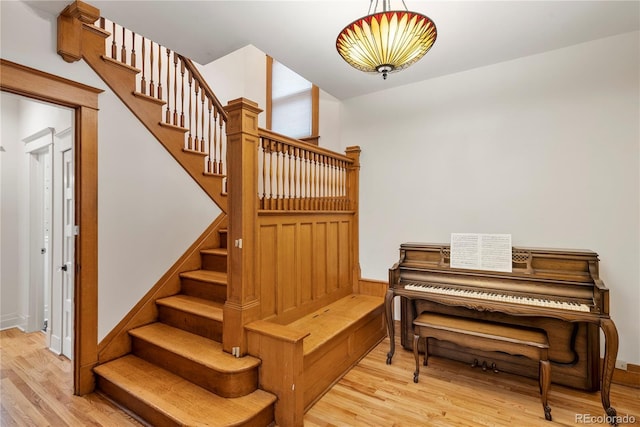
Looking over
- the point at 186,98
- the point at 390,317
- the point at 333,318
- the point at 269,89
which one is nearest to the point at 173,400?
the point at 333,318

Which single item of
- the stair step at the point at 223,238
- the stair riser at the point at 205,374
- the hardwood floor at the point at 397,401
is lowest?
the hardwood floor at the point at 397,401

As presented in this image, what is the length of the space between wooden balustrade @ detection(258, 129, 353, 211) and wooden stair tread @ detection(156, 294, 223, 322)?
38.2 inches

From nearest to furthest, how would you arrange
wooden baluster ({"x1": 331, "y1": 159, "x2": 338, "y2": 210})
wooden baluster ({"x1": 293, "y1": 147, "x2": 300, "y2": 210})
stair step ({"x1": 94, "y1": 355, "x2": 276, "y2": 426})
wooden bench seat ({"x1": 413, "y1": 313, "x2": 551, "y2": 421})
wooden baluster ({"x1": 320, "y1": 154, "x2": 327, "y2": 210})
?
1. stair step ({"x1": 94, "y1": 355, "x2": 276, "y2": 426})
2. wooden bench seat ({"x1": 413, "y1": 313, "x2": 551, "y2": 421})
3. wooden baluster ({"x1": 293, "y1": 147, "x2": 300, "y2": 210})
4. wooden baluster ({"x1": 320, "y1": 154, "x2": 327, "y2": 210})
5. wooden baluster ({"x1": 331, "y1": 159, "x2": 338, "y2": 210})

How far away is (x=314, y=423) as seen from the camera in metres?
2.10

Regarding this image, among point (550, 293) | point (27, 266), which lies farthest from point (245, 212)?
point (27, 266)

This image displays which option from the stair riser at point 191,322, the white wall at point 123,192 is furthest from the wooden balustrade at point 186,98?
the stair riser at point 191,322

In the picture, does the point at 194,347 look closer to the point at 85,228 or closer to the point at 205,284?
the point at 205,284

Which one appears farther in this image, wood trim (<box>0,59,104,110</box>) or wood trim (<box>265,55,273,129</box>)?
wood trim (<box>265,55,273,129</box>)

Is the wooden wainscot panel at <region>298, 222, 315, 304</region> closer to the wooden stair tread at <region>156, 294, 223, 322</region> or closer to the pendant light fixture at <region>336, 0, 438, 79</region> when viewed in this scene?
the wooden stair tread at <region>156, 294, 223, 322</region>

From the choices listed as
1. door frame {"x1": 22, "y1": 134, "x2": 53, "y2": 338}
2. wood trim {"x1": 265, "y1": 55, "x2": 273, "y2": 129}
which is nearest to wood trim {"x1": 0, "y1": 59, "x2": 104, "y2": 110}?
door frame {"x1": 22, "y1": 134, "x2": 53, "y2": 338}

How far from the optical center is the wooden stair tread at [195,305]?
258 centimetres

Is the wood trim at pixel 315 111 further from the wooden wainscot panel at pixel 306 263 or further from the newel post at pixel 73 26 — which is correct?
the newel post at pixel 73 26

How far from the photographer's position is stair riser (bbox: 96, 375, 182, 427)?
1.94 meters

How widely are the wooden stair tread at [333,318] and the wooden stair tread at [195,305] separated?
0.65 meters
